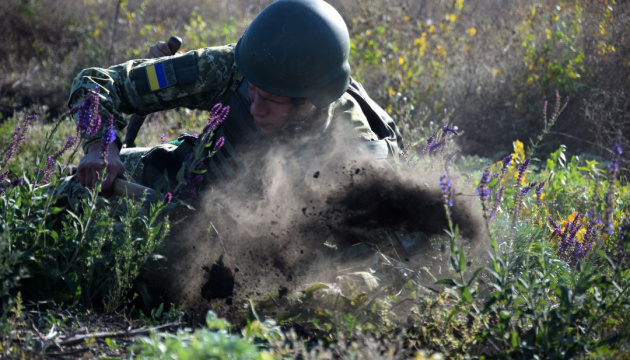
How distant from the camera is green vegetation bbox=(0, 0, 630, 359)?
2166mm

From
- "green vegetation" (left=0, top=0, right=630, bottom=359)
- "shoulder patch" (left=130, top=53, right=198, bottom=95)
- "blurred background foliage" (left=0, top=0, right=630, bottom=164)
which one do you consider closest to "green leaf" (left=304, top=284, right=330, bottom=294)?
"green vegetation" (left=0, top=0, right=630, bottom=359)

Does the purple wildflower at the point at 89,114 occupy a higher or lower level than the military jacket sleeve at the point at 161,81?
higher

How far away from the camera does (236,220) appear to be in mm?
3066

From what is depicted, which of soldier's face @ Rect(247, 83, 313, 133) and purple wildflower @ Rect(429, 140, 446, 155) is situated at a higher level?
soldier's face @ Rect(247, 83, 313, 133)

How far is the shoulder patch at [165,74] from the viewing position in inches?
131

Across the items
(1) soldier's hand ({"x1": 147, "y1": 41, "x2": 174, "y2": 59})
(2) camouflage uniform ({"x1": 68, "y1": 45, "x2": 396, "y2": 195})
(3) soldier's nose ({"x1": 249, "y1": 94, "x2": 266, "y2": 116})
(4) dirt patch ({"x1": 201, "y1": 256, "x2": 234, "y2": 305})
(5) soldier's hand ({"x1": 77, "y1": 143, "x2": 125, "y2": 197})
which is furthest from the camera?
(1) soldier's hand ({"x1": 147, "y1": 41, "x2": 174, "y2": 59})

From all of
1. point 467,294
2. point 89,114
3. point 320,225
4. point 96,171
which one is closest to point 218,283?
point 320,225

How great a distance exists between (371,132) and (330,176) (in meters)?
0.50

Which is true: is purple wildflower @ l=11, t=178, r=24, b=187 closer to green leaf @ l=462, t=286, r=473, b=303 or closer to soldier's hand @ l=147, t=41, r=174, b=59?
soldier's hand @ l=147, t=41, r=174, b=59

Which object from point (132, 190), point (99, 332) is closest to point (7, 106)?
point (132, 190)

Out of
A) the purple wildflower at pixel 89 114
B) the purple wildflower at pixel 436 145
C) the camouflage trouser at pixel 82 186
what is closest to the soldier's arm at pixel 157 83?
the camouflage trouser at pixel 82 186

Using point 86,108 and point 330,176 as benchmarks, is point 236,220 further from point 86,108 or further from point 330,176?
point 86,108

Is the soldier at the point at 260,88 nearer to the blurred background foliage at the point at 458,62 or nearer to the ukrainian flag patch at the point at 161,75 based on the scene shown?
the ukrainian flag patch at the point at 161,75

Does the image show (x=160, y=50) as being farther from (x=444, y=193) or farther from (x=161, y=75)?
(x=444, y=193)
